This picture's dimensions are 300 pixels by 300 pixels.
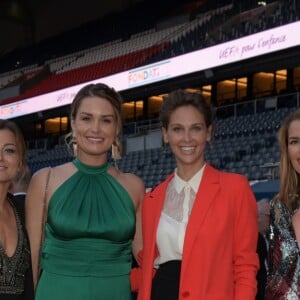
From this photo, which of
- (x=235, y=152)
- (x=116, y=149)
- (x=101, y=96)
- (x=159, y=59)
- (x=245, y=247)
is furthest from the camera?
(x=159, y=59)

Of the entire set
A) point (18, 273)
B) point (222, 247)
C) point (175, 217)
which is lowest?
point (18, 273)

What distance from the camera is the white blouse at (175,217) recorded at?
249 centimetres

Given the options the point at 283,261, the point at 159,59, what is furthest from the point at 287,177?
the point at 159,59

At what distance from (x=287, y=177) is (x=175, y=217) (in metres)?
0.55

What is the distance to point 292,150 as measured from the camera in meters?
2.59

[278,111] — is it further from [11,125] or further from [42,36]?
[42,36]

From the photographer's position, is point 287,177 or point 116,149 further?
point 116,149

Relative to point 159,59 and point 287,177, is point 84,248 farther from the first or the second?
point 159,59

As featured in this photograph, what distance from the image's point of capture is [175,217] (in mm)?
2562

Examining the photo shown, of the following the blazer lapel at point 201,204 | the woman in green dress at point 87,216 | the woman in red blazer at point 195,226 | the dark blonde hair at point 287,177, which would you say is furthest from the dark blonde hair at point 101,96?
the dark blonde hair at point 287,177

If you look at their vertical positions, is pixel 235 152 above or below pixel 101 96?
above

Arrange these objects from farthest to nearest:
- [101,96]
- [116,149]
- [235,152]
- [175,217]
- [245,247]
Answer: [235,152]
[116,149]
[101,96]
[175,217]
[245,247]

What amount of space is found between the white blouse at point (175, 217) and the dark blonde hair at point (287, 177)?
1.23 ft

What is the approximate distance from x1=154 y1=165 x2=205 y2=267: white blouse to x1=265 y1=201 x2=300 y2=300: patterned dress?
39 cm
